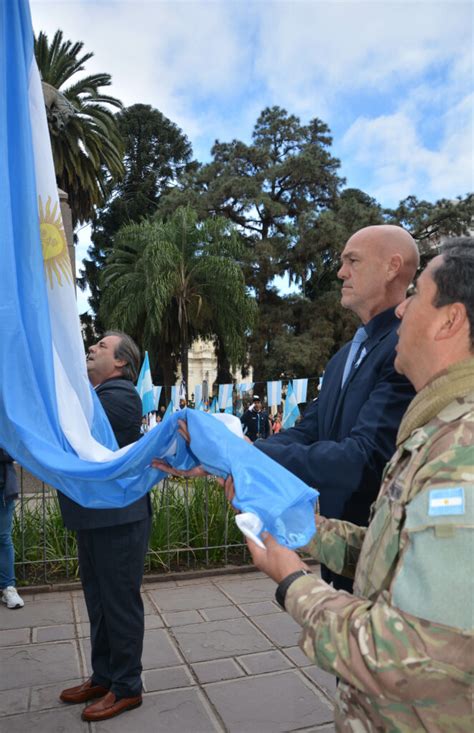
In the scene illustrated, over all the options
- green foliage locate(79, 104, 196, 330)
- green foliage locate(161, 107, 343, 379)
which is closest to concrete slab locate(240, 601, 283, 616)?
green foliage locate(161, 107, 343, 379)

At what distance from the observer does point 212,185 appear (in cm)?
3247

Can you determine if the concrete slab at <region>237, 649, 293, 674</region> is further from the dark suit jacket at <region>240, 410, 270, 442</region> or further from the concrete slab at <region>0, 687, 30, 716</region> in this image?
the dark suit jacket at <region>240, 410, 270, 442</region>

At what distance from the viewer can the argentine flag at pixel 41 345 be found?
2.16 metres

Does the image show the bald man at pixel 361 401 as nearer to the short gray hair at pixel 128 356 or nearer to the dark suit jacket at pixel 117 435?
the dark suit jacket at pixel 117 435

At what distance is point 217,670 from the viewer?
3615 mm

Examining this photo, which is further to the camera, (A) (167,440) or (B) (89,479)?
(B) (89,479)

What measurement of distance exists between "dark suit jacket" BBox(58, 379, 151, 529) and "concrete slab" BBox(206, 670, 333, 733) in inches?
43.5

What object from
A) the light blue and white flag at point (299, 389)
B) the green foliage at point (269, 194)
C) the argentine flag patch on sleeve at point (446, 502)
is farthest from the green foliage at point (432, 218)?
the argentine flag patch on sleeve at point (446, 502)

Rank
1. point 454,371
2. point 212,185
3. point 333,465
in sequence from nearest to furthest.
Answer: point 454,371 → point 333,465 → point 212,185

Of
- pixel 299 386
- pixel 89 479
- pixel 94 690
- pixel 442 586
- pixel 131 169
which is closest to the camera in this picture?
pixel 442 586

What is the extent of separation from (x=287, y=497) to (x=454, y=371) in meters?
0.48

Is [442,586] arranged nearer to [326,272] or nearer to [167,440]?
[167,440]

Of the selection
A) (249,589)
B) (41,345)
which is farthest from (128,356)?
(249,589)

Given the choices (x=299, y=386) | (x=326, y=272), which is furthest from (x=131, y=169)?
(x=299, y=386)
